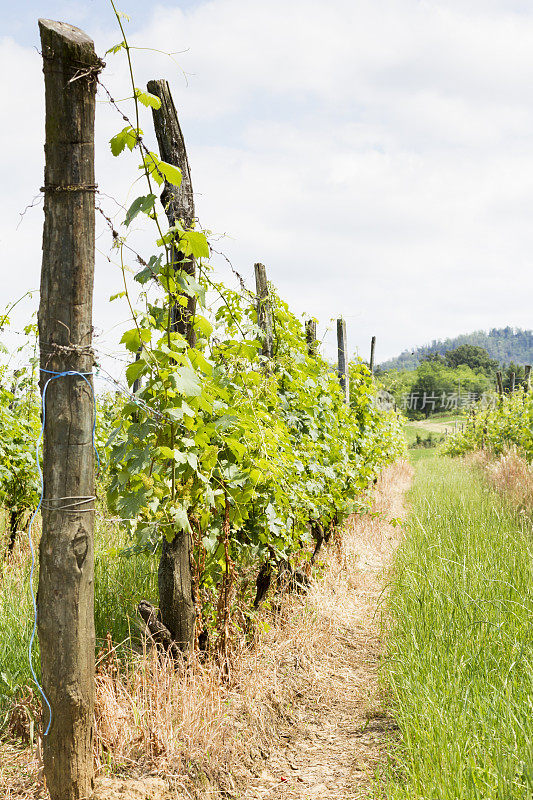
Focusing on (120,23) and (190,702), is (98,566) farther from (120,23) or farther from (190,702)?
(120,23)

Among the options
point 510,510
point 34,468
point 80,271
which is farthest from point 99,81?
point 510,510

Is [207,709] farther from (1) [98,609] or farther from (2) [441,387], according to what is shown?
(2) [441,387]

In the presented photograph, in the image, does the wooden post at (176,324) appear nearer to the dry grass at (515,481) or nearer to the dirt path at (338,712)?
the dirt path at (338,712)

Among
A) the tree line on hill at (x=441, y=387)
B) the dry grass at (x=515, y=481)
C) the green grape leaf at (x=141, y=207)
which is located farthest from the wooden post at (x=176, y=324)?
the tree line on hill at (x=441, y=387)

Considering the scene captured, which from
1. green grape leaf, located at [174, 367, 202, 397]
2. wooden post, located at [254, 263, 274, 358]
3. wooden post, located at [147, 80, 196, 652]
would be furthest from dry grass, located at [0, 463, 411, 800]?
wooden post, located at [254, 263, 274, 358]

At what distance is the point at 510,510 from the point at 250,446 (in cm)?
529

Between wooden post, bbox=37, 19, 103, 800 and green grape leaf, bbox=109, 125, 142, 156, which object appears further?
green grape leaf, bbox=109, 125, 142, 156

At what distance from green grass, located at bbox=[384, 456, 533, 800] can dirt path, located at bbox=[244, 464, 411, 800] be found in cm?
21

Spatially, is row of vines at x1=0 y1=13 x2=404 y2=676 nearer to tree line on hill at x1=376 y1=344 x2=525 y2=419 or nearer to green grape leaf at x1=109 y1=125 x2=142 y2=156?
green grape leaf at x1=109 y1=125 x2=142 y2=156

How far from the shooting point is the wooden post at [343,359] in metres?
7.92

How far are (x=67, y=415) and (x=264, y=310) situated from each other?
109 inches

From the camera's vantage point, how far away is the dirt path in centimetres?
286

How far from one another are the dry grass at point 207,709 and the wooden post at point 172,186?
1.69 meters

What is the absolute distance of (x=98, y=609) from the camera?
3.49 m
